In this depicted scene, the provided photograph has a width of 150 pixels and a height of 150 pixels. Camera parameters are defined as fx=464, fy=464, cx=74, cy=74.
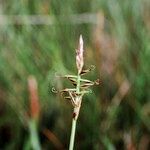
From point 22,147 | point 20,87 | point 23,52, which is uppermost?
point 23,52

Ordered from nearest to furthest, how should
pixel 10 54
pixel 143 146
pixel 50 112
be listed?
pixel 143 146, pixel 50 112, pixel 10 54

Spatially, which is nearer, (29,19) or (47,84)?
(47,84)

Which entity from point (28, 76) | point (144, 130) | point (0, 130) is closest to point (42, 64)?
point (28, 76)

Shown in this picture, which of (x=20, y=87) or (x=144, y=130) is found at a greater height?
(x=20, y=87)

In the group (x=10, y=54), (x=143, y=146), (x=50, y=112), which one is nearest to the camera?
(x=143, y=146)

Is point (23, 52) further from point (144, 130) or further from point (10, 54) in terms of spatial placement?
point (144, 130)

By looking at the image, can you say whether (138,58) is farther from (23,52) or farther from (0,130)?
(0,130)
